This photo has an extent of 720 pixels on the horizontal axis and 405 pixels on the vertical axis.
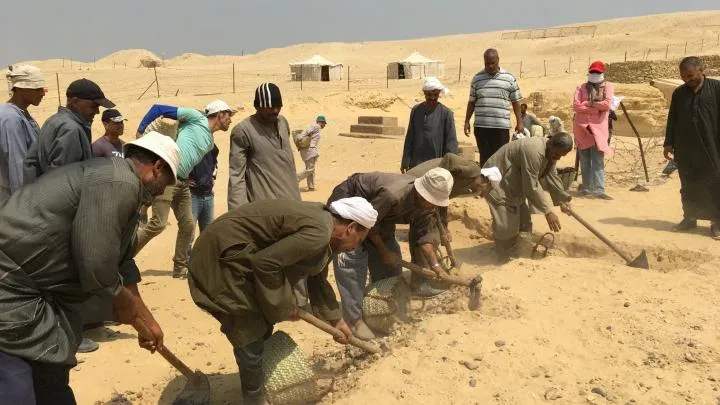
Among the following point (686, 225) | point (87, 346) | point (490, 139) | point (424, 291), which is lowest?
point (87, 346)

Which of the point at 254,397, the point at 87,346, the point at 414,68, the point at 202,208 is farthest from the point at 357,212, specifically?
the point at 414,68

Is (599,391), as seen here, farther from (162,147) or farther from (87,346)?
(87,346)

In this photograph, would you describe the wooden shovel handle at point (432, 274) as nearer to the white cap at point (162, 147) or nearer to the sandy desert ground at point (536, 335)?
the sandy desert ground at point (536, 335)

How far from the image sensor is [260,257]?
10.0 ft

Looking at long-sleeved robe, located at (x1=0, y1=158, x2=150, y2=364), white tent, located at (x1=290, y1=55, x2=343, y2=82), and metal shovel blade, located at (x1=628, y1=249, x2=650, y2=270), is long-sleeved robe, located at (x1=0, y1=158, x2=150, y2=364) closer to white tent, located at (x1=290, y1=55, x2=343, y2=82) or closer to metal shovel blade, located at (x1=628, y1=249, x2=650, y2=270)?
metal shovel blade, located at (x1=628, y1=249, x2=650, y2=270)

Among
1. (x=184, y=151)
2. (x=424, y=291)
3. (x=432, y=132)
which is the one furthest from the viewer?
(x=432, y=132)

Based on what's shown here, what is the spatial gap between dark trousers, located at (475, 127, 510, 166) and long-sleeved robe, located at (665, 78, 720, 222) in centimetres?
172

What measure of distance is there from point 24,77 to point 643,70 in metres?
17.1

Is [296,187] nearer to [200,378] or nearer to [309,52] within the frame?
[200,378]

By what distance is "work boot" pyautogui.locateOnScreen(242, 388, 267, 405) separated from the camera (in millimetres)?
3488

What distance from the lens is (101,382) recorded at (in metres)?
3.94

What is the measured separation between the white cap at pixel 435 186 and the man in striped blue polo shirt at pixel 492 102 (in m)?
3.29

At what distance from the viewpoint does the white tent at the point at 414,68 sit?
31.8 m

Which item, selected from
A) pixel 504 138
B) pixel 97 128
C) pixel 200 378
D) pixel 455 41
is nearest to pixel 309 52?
pixel 455 41
